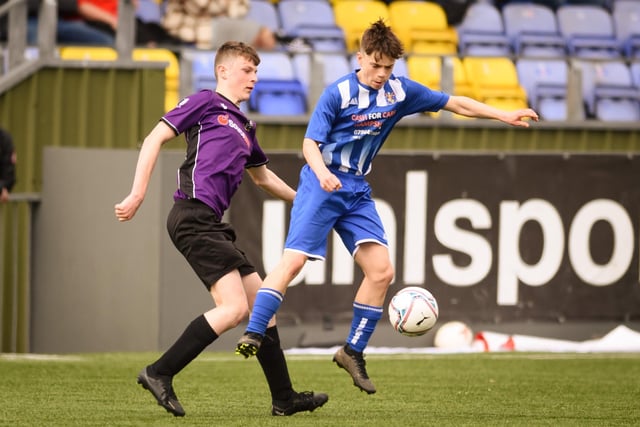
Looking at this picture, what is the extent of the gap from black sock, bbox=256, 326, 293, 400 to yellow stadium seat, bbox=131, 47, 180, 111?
6.46 metres

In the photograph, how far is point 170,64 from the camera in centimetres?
1270

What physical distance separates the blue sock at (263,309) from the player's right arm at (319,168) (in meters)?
0.57

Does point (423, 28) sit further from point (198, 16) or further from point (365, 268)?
point (365, 268)

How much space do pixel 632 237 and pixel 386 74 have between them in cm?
535

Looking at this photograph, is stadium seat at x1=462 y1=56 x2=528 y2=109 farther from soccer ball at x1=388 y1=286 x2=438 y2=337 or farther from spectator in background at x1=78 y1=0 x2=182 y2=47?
soccer ball at x1=388 y1=286 x2=438 y2=337

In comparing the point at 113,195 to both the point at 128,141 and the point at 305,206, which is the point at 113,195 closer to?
the point at 128,141

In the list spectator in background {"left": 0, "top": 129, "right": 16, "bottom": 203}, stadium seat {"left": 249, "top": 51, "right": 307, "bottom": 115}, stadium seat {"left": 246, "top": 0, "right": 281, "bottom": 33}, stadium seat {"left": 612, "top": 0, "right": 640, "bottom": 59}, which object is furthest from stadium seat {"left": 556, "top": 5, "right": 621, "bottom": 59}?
spectator in background {"left": 0, "top": 129, "right": 16, "bottom": 203}

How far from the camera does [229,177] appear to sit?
6.28 meters

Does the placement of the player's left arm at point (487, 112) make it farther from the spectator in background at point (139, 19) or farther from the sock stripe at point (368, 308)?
the spectator in background at point (139, 19)

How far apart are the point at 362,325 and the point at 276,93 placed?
257 inches

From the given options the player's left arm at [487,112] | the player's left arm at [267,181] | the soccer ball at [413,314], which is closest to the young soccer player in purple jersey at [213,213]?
the player's left arm at [267,181]

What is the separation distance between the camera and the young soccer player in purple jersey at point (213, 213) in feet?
20.1

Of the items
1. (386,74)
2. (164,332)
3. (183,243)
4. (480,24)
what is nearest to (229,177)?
(183,243)

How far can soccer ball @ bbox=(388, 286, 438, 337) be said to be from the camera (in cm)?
706
